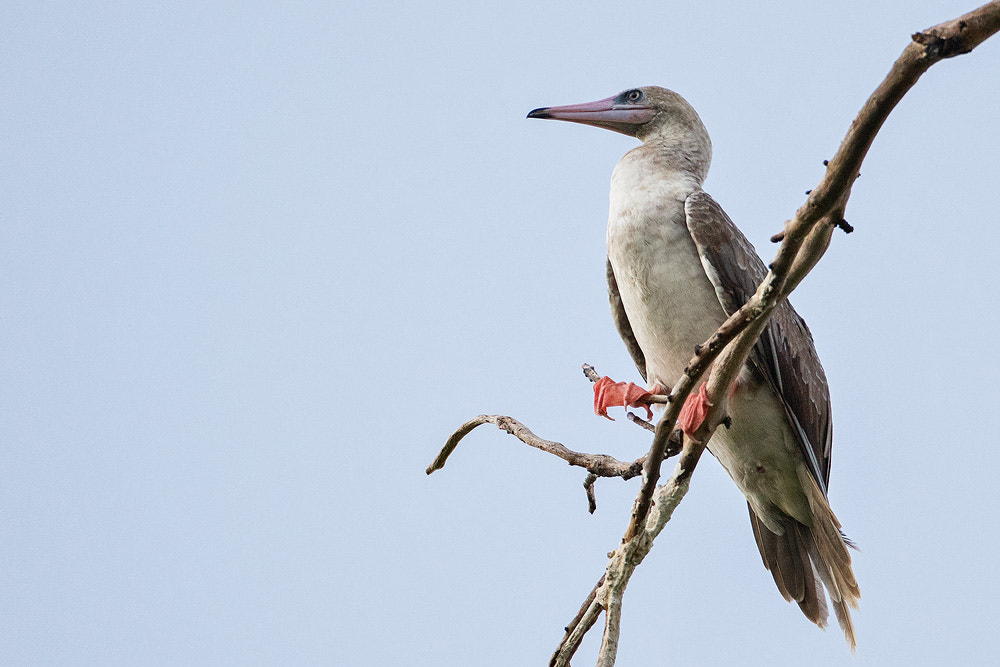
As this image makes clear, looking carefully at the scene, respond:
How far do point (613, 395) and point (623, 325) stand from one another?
103 centimetres

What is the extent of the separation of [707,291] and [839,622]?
6.21ft

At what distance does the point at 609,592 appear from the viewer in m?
3.46

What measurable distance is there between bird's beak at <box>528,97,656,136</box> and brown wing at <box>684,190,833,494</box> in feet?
4.26

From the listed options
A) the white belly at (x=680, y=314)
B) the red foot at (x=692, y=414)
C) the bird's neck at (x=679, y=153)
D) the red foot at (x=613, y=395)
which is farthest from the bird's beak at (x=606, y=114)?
the red foot at (x=692, y=414)

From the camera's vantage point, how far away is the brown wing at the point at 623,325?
6027mm

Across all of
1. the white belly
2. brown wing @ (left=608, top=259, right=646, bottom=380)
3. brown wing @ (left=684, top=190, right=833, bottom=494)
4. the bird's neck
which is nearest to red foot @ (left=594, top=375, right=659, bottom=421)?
the white belly

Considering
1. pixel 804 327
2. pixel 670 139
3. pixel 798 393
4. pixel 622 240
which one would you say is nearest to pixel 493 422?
pixel 622 240

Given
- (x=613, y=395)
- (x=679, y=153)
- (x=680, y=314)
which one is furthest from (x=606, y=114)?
(x=613, y=395)

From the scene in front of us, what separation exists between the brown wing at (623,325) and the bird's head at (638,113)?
46.4 inches

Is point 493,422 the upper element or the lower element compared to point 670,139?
lower

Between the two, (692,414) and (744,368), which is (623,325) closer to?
(744,368)

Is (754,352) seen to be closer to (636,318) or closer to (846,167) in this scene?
(636,318)

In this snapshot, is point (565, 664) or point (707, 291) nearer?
point (565, 664)

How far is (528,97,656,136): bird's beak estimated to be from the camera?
22.2ft
